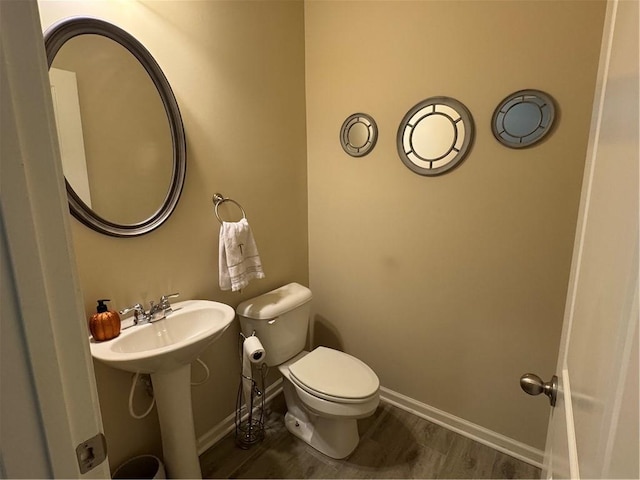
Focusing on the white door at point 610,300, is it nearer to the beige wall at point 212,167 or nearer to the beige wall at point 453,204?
the beige wall at point 453,204

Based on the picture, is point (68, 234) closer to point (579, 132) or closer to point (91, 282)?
point (91, 282)

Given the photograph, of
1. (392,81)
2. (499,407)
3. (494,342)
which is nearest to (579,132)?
(392,81)

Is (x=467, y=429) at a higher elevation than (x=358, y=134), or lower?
lower

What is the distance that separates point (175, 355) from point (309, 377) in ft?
2.28

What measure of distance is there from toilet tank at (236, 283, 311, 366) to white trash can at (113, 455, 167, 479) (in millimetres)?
623

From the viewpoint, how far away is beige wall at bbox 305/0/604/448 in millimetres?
1391

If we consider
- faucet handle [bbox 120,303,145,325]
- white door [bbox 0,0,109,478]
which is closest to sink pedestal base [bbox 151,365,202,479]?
faucet handle [bbox 120,303,145,325]

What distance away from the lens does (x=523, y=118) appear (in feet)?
4.69

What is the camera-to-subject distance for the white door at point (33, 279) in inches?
14.7

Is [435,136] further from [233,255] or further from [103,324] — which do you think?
[103,324]

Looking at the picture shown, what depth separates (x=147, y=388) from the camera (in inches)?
57.0


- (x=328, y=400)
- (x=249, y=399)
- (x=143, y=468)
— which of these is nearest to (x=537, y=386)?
(x=328, y=400)

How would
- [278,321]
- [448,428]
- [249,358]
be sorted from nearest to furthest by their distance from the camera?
[249,358]
[278,321]
[448,428]

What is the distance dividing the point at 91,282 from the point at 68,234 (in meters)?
0.95
